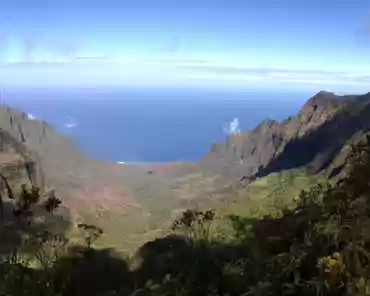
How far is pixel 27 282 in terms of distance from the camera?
50219 millimetres

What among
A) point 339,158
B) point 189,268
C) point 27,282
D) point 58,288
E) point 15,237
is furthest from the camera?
point 339,158

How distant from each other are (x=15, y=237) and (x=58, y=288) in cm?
3987

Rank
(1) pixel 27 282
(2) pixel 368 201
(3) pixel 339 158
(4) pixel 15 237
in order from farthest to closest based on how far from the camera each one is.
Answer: (3) pixel 339 158
(4) pixel 15 237
(1) pixel 27 282
(2) pixel 368 201

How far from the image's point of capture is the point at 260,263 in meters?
47.2

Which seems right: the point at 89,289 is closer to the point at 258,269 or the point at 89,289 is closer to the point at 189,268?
the point at 189,268

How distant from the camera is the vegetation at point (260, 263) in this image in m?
34.4

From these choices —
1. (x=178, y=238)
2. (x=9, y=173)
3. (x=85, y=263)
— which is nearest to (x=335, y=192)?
(x=85, y=263)

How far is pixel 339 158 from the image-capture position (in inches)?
7692

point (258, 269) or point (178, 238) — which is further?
point (178, 238)

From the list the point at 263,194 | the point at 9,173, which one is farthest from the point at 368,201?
the point at 9,173

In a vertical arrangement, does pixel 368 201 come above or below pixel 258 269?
above

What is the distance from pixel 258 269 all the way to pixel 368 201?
9996 millimetres

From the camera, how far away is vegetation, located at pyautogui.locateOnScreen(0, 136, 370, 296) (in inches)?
1355

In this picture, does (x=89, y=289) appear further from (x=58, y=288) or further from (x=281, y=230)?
(x=281, y=230)
